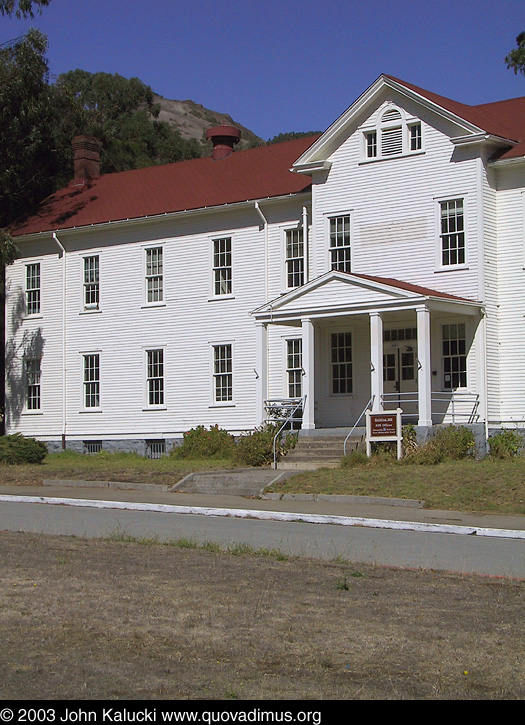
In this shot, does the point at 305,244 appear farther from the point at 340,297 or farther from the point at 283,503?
the point at 283,503

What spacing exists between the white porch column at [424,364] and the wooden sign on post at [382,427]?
1.25 m

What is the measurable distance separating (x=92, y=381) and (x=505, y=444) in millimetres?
15724

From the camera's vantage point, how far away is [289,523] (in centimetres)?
1586

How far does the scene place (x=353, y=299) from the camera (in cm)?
2552

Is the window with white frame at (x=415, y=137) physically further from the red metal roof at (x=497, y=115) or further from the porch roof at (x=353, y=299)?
the porch roof at (x=353, y=299)

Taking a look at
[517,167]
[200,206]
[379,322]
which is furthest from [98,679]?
[200,206]

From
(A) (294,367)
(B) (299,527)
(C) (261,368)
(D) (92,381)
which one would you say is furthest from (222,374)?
(B) (299,527)

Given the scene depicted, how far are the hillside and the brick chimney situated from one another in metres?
129

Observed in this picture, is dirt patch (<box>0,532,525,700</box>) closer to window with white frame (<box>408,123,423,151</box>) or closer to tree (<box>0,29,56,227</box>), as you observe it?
window with white frame (<box>408,123,423,151</box>)

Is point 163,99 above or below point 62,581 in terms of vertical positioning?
above

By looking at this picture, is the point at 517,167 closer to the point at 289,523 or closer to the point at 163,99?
the point at 289,523

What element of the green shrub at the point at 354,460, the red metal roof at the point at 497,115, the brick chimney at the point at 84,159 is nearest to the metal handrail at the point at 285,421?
the green shrub at the point at 354,460

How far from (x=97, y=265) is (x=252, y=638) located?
28290mm

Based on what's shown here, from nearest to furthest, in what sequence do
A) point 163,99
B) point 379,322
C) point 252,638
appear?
point 252,638 → point 379,322 → point 163,99
